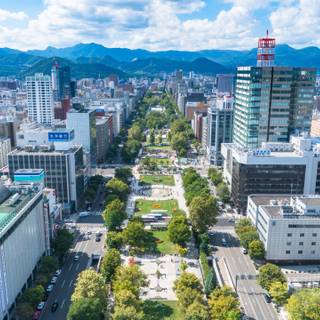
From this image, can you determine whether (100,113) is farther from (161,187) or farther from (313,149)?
(313,149)

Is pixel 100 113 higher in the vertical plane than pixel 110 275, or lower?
higher

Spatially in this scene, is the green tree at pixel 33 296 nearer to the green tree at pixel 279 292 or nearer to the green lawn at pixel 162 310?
the green lawn at pixel 162 310

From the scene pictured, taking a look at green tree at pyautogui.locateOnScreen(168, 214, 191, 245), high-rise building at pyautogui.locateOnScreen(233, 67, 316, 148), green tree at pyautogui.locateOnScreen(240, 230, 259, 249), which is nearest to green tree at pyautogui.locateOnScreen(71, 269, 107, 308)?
green tree at pyautogui.locateOnScreen(168, 214, 191, 245)

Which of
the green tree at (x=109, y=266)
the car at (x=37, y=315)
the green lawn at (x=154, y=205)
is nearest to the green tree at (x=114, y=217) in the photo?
the green lawn at (x=154, y=205)

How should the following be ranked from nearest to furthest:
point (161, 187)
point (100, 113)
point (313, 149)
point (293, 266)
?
point (293, 266) → point (313, 149) → point (161, 187) → point (100, 113)

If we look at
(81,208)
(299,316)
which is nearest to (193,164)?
(81,208)

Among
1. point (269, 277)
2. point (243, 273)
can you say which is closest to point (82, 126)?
point (243, 273)

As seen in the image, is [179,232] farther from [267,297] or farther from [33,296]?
[33,296]
